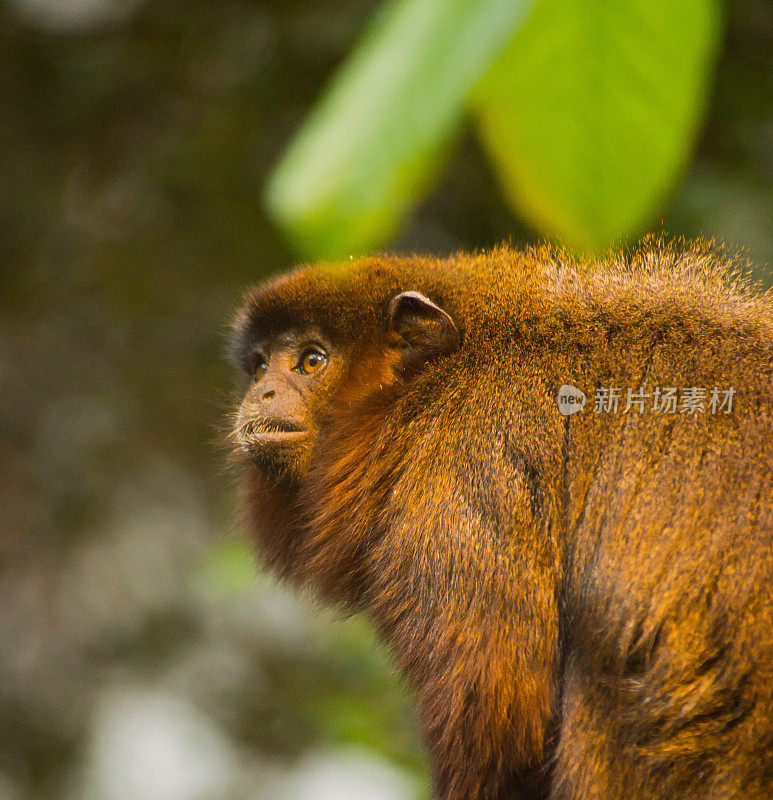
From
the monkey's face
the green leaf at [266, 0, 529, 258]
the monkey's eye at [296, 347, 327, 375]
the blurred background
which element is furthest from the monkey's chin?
the blurred background

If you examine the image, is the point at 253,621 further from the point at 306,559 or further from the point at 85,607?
the point at 306,559

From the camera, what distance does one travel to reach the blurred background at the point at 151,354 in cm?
483

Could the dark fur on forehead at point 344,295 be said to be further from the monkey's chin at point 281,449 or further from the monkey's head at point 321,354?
the monkey's chin at point 281,449

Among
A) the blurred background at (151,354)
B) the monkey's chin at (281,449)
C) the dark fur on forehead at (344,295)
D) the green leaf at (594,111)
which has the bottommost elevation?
the blurred background at (151,354)

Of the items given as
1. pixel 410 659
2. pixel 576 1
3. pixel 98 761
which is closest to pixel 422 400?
pixel 410 659

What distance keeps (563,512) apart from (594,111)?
3.35 ft

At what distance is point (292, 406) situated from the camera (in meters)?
2.37

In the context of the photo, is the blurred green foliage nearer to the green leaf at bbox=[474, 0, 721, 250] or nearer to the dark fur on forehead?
the green leaf at bbox=[474, 0, 721, 250]

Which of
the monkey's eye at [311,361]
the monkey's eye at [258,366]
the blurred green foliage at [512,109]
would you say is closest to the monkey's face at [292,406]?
the monkey's eye at [311,361]

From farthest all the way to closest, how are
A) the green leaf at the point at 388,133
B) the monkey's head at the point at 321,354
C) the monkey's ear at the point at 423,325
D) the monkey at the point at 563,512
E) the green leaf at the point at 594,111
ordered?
the monkey's head at the point at 321,354 → the monkey's ear at the point at 423,325 → the monkey at the point at 563,512 → the green leaf at the point at 594,111 → the green leaf at the point at 388,133

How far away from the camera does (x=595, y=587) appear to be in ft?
6.00

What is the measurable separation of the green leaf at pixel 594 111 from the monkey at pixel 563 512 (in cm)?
79

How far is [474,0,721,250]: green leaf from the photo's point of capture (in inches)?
39.8

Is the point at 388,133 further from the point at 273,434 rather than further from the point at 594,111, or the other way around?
the point at 273,434
